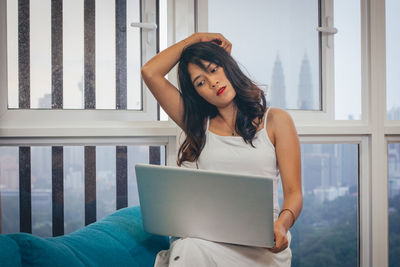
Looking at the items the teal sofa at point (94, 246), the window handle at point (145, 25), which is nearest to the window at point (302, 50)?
the window handle at point (145, 25)

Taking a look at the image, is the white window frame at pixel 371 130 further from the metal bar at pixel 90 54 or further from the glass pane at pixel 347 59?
the metal bar at pixel 90 54

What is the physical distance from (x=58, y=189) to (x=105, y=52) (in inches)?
28.1

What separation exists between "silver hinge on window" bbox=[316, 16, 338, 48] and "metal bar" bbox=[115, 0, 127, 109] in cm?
103

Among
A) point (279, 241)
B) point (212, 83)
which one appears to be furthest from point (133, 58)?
point (279, 241)

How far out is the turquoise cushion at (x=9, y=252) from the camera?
2.62ft

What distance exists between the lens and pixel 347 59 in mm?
1938

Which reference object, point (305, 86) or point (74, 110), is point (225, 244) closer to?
point (74, 110)

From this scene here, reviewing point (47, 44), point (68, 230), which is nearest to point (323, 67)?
point (47, 44)

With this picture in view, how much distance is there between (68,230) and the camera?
1713mm

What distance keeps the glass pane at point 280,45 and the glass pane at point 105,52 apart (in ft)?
1.79

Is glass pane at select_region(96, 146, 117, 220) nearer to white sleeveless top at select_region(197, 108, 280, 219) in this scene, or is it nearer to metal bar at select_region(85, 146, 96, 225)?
metal bar at select_region(85, 146, 96, 225)

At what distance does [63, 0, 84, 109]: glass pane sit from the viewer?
168cm

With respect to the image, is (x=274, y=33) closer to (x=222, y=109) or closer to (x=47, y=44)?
(x=222, y=109)

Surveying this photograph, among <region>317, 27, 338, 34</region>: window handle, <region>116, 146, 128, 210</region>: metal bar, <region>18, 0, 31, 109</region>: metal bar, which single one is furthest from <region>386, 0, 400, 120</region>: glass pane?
<region>18, 0, 31, 109</region>: metal bar
